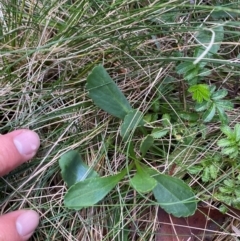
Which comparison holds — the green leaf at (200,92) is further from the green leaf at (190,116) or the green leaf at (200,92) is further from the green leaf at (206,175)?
the green leaf at (206,175)

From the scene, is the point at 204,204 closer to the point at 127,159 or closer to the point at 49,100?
the point at 127,159

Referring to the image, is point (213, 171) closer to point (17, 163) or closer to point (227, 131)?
point (227, 131)

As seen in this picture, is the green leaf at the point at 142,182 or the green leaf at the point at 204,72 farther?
the green leaf at the point at 204,72

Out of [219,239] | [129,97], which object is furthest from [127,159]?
Result: [219,239]

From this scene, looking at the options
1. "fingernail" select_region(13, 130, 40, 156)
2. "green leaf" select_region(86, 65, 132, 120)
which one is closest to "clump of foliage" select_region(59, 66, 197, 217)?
"green leaf" select_region(86, 65, 132, 120)

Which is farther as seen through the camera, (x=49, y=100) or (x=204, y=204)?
(x=49, y=100)

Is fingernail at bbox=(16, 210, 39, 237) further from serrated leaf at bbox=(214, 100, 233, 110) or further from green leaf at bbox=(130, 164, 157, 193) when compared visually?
serrated leaf at bbox=(214, 100, 233, 110)

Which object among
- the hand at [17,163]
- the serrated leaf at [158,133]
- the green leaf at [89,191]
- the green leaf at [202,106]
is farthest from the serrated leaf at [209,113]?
the hand at [17,163]
